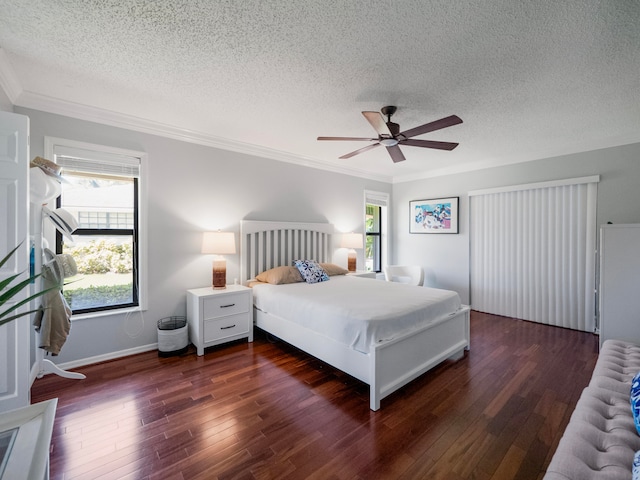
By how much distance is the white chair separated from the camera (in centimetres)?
476

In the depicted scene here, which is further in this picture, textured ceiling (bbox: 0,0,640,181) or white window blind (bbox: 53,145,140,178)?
white window blind (bbox: 53,145,140,178)

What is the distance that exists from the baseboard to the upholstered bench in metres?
3.32

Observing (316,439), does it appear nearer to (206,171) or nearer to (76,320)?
(76,320)

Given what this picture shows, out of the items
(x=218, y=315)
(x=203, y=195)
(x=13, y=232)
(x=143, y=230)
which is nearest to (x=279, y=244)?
(x=203, y=195)

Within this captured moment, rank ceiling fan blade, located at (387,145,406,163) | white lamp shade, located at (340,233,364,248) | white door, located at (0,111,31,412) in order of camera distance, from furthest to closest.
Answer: white lamp shade, located at (340,233,364,248) → ceiling fan blade, located at (387,145,406,163) → white door, located at (0,111,31,412)

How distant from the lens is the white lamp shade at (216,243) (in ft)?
10.4

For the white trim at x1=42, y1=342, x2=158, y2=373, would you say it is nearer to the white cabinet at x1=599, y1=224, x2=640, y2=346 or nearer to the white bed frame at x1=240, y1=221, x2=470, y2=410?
the white bed frame at x1=240, y1=221, x2=470, y2=410

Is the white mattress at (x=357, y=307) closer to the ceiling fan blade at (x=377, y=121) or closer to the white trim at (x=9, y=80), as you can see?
the ceiling fan blade at (x=377, y=121)

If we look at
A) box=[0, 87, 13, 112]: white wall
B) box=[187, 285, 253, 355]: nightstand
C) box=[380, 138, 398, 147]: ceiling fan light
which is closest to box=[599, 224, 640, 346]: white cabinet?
box=[380, 138, 398, 147]: ceiling fan light

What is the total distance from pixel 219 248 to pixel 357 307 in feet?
5.61

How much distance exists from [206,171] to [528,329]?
450 cm

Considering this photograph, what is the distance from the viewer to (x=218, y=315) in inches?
120

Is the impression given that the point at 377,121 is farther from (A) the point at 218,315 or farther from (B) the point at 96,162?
(B) the point at 96,162

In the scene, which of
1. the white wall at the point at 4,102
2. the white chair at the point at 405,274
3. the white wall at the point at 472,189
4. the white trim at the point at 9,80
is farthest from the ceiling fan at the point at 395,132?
the white chair at the point at 405,274
